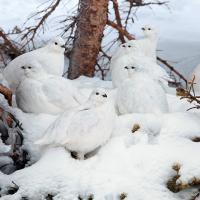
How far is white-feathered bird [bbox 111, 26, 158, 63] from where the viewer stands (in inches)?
166

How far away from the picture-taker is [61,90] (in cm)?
351

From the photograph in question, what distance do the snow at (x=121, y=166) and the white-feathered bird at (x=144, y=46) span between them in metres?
1.14

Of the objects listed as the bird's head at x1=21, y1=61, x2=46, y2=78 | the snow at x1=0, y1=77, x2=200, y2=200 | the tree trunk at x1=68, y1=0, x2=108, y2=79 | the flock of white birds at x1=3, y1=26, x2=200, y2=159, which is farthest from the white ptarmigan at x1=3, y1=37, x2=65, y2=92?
the snow at x1=0, y1=77, x2=200, y2=200

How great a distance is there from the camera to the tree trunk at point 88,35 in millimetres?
4859

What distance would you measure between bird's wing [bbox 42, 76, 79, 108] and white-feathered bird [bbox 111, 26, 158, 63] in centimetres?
80

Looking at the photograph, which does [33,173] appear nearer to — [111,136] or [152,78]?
[111,136]

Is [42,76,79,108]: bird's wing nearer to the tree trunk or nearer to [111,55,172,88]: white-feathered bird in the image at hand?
[111,55,172,88]: white-feathered bird

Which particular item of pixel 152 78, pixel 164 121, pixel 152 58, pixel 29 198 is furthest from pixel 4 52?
pixel 29 198

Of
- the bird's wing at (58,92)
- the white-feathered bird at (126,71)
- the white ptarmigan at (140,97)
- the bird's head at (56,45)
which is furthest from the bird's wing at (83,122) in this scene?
the bird's head at (56,45)

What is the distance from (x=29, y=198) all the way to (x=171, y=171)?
2.41ft

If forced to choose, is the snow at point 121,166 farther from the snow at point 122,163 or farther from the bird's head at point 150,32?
the bird's head at point 150,32

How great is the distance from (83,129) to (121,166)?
0.28 metres

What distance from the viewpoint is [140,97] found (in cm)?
330

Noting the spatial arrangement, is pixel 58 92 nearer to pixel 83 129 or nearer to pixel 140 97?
pixel 140 97
